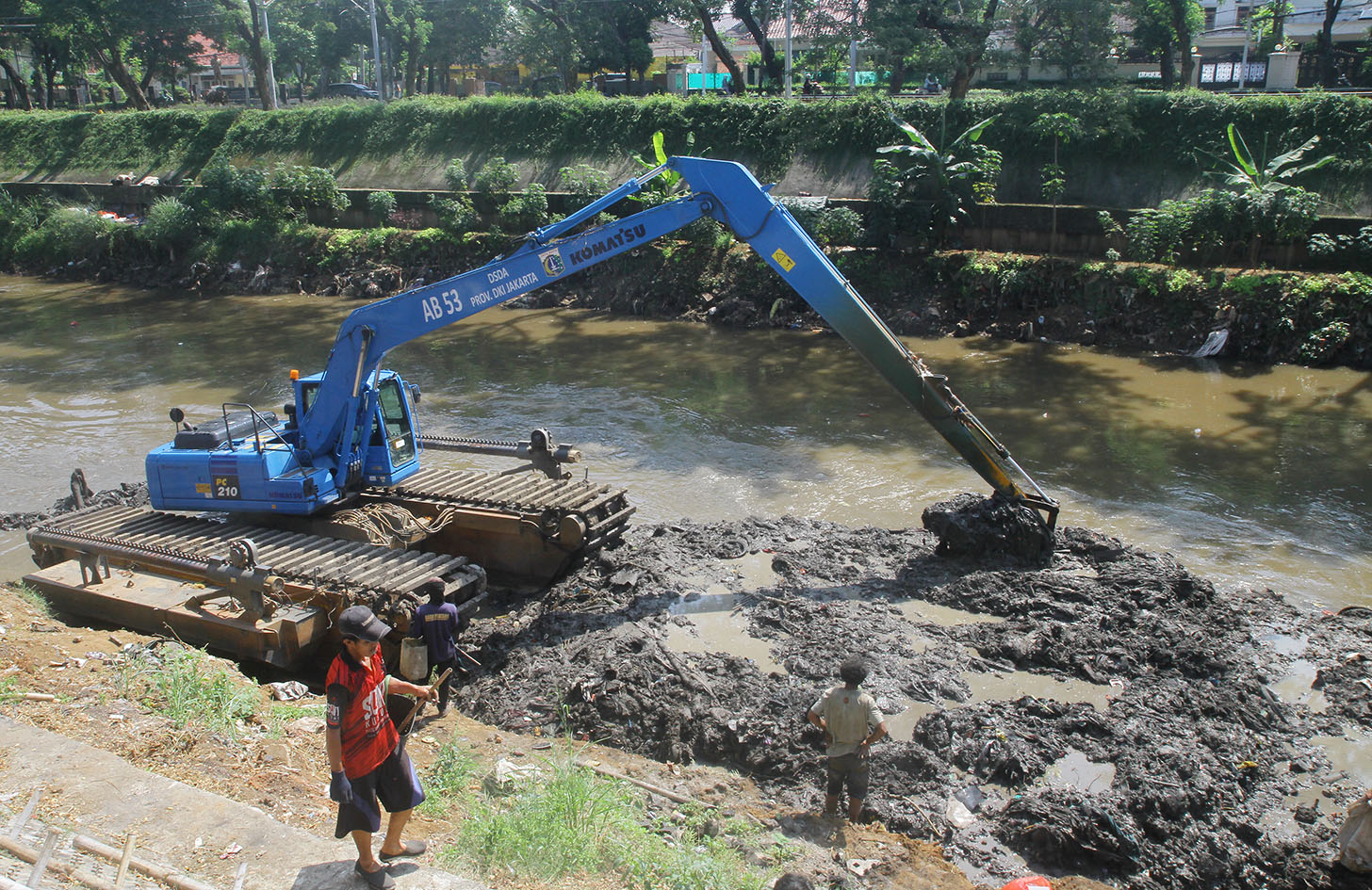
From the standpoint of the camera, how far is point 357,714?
484 centimetres

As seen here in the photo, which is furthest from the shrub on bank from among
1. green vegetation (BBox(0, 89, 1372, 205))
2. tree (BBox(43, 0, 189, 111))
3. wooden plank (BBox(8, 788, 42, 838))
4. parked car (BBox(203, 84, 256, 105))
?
wooden plank (BBox(8, 788, 42, 838))

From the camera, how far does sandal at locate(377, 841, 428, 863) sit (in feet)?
16.6

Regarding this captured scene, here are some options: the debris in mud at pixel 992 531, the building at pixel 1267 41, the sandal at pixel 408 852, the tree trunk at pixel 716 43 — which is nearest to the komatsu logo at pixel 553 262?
the debris in mud at pixel 992 531

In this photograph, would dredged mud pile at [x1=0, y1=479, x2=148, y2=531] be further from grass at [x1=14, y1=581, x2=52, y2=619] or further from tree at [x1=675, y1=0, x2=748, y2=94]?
tree at [x1=675, y1=0, x2=748, y2=94]

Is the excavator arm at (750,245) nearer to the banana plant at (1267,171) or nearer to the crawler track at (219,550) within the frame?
the crawler track at (219,550)

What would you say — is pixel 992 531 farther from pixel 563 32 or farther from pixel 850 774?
pixel 563 32

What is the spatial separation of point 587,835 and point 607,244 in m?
Result: 6.11

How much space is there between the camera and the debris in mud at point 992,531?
9.94 m

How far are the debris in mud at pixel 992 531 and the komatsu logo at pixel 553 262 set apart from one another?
4663 millimetres

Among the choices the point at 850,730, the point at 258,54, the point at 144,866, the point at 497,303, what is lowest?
the point at 850,730

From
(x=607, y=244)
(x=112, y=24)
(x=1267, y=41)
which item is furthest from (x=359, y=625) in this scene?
(x=112, y=24)

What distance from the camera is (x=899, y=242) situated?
75.1 feet

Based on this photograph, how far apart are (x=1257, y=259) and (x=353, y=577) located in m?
18.6

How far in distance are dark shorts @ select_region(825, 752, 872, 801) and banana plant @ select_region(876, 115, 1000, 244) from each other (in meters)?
18.0
